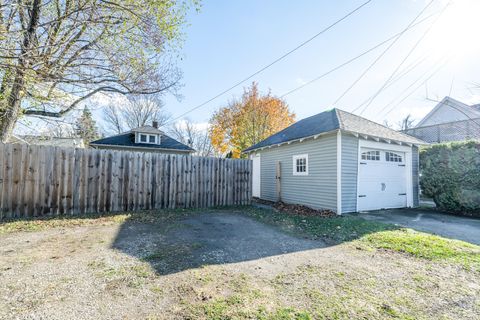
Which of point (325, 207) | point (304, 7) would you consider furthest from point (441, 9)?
point (325, 207)

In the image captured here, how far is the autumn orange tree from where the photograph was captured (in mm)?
19375

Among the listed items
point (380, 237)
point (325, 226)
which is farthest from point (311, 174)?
point (380, 237)

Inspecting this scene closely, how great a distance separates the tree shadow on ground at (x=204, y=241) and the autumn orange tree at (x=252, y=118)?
13752mm

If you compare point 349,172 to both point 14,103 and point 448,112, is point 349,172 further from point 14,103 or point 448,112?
point 448,112

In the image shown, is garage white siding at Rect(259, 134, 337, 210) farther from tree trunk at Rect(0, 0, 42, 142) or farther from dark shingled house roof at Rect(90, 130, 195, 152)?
dark shingled house roof at Rect(90, 130, 195, 152)

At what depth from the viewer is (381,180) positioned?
838 centimetres

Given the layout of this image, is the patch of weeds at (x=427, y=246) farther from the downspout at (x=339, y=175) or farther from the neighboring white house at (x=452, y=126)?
the neighboring white house at (x=452, y=126)

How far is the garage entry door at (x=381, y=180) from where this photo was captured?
7918 mm

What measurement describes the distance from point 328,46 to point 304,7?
82.3 inches

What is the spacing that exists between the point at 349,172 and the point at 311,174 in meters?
1.32

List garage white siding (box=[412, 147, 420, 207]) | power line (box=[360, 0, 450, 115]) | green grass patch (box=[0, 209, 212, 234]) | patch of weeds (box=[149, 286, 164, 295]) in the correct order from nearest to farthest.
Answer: patch of weeds (box=[149, 286, 164, 295])
green grass patch (box=[0, 209, 212, 234])
power line (box=[360, 0, 450, 115])
garage white siding (box=[412, 147, 420, 207])

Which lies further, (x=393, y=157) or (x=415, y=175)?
(x=415, y=175)

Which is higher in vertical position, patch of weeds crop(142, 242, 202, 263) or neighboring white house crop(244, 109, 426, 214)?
neighboring white house crop(244, 109, 426, 214)

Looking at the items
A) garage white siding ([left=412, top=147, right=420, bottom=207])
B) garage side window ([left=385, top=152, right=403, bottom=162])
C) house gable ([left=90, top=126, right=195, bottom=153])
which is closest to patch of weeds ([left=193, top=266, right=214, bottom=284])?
garage side window ([left=385, top=152, right=403, bottom=162])
